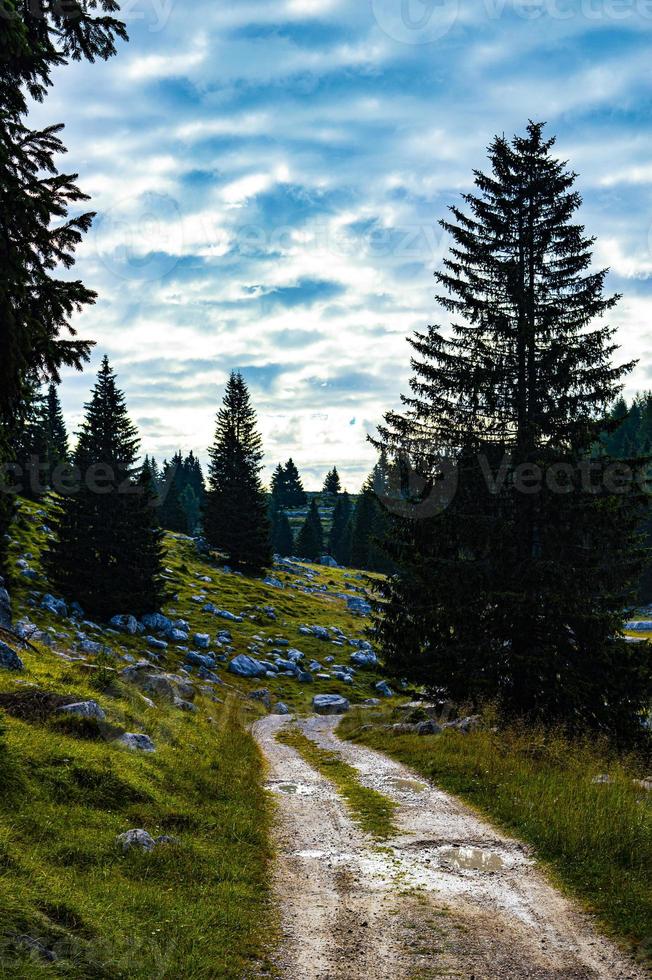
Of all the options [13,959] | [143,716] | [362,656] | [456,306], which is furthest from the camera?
[362,656]

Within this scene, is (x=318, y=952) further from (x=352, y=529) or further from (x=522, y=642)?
(x=352, y=529)

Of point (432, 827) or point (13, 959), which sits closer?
point (13, 959)

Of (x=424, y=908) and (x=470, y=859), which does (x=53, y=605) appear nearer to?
(x=470, y=859)

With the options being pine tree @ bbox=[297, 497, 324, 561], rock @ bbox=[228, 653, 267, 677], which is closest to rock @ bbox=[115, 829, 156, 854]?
rock @ bbox=[228, 653, 267, 677]

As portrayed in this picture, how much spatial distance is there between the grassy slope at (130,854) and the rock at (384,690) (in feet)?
76.5

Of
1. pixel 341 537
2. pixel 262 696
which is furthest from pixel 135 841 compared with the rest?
pixel 341 537

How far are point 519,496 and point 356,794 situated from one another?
8.65 meters

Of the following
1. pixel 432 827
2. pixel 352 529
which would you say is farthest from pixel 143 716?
pixel 352 529

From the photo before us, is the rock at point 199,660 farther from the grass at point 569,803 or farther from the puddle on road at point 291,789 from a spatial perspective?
the puddle on road at point 291,789

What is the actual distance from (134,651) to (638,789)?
28.1m

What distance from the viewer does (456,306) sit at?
704 inches

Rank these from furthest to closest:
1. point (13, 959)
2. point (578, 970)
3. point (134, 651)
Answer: point (134, 651) → point (578, 970) → point (13, 959)

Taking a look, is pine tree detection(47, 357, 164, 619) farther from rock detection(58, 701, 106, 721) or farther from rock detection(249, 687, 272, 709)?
rock detection(58, 701, 106, 721)

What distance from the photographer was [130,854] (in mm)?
7191
